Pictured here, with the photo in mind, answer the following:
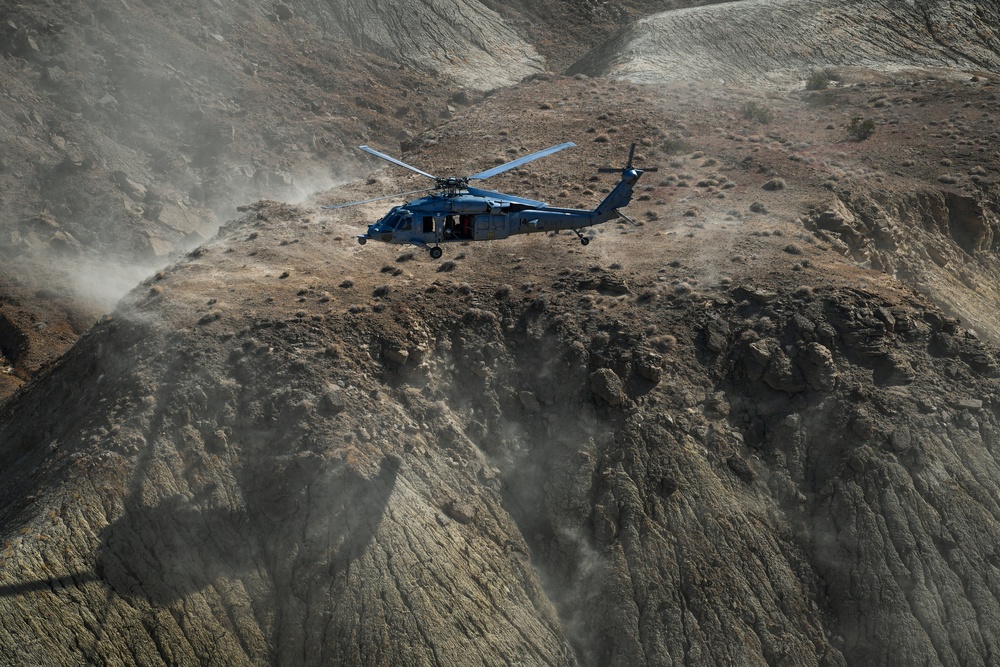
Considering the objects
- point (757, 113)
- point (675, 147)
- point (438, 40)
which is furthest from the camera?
point (438, 40)

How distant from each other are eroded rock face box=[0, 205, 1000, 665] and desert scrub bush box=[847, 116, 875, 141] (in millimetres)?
16905

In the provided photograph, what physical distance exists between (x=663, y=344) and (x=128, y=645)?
19353mm

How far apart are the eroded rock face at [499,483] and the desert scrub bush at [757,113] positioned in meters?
19.2

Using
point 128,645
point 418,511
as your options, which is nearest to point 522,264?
point 418,511

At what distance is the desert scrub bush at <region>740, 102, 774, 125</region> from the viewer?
49.6 metres

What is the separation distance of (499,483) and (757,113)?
30163mm

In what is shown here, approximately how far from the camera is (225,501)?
2673 cm

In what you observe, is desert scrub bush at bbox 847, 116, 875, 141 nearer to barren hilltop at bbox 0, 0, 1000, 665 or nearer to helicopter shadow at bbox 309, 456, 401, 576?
barren hilltop at bbox 0, 0, 1000, 665

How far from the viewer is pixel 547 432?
3086 centimetres

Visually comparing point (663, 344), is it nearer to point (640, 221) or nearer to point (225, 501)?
point (640, 221)

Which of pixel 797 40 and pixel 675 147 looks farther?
pixel 797 40

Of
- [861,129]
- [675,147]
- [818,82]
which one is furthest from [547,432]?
[818,82]

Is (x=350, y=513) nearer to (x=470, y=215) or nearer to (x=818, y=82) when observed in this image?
(x=470, y=215)

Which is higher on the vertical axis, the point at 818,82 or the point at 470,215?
the point at 470,215
